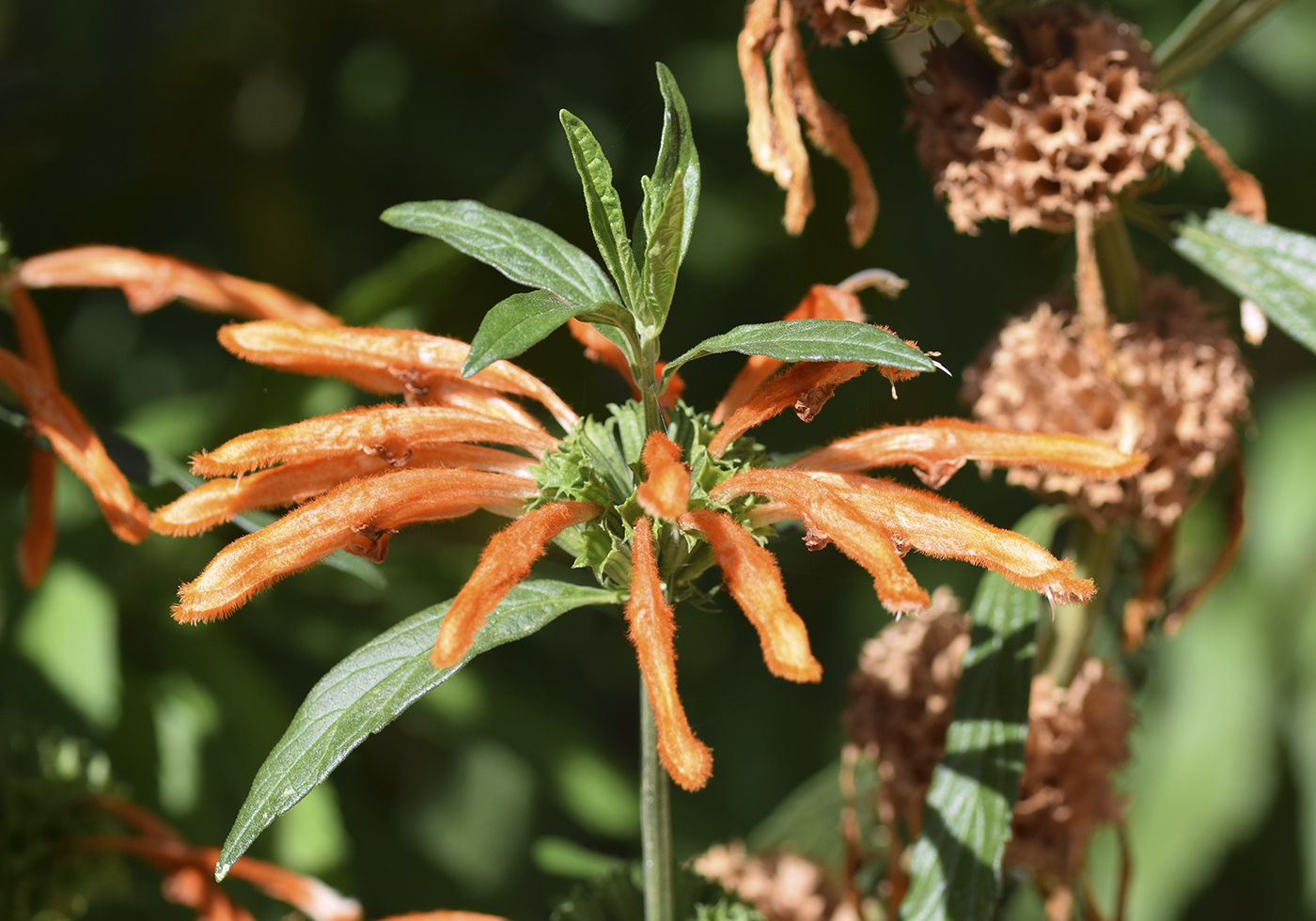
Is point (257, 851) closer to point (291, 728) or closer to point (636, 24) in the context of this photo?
point (291, 728)

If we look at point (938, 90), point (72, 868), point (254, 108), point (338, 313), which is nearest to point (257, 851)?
point (72, 868)

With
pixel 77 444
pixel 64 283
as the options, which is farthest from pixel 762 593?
pixel 64 283

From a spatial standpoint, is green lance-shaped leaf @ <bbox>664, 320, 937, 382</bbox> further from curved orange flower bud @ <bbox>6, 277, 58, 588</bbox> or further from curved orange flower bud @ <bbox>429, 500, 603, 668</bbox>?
curved orange flower bud @ <bbox>6, 277, 58, 588</bbox>

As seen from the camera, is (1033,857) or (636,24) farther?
(636,24)

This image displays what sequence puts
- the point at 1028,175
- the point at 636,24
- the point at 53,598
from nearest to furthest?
the point at 1028,175 → the point at 53,598 → the point at 636,24

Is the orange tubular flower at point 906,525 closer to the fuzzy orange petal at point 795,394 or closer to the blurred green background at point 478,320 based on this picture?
the fuzzy orange petal at point 795,394
